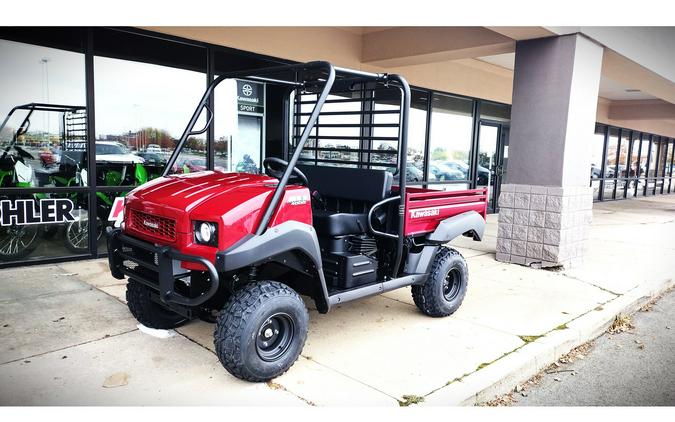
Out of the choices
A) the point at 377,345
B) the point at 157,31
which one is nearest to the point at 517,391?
the point at 377,345

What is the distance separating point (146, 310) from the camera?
373 cm

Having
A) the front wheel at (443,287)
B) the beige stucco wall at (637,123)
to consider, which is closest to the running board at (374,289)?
the front wheel at (443,287)

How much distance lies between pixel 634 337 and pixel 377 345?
2362 mm

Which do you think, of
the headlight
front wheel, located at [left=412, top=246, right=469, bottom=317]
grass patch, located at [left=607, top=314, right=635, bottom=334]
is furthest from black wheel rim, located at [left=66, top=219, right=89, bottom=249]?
grass patch, located at [left=607, top=314, right=635, bottom=334]

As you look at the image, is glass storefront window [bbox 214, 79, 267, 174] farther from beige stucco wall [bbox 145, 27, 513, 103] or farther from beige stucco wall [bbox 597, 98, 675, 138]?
beige stucco wall [bbox 597, 98, 675, 138]

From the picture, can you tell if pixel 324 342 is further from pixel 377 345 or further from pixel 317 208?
pixel 317 208

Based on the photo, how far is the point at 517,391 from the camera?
329cm

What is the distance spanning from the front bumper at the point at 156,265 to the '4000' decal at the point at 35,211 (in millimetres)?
2824

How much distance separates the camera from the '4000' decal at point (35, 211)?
213 inches

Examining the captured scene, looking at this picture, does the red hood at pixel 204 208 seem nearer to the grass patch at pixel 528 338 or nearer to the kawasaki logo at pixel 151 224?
the kawasaki logo at pixel 151 224

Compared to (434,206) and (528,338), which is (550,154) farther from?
(528,338)

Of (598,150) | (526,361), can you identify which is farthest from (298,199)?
(598,150)

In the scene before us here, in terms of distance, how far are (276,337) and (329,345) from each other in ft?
1.91

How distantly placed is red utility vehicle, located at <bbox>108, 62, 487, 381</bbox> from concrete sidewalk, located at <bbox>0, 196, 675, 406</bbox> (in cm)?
23
